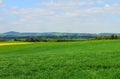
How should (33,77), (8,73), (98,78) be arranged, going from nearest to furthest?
(98,78) < (33,77) < (8,73)

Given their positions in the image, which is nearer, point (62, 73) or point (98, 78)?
point (98, 78)

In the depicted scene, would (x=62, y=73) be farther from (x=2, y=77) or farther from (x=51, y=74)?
(x=2, y=77)

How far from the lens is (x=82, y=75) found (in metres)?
15.7

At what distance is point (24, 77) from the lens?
52.0 feet

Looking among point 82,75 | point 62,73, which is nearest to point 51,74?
point 62,73

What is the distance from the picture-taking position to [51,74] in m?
16.4

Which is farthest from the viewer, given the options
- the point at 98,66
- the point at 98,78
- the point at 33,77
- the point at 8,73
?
the point at 98,66

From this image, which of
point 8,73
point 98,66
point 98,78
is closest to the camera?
point 98,78

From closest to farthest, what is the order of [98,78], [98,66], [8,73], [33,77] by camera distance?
[98,78] → [33,77] → [8,73] → [98,66]

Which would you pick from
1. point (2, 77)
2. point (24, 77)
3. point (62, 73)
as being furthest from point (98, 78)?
point (2, 77)

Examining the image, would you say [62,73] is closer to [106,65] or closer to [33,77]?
[33,77]

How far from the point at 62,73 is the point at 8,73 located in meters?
3.23

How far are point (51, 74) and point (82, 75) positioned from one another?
66.0 inches

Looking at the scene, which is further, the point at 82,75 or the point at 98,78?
the point at 82,75
